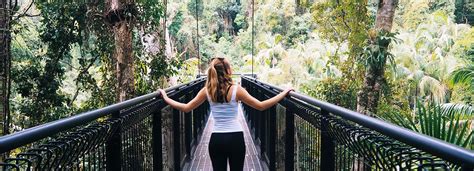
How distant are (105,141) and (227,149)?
3.42 feet

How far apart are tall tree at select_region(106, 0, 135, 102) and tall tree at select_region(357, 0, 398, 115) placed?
362 centimetres

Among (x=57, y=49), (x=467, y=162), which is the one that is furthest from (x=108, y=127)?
(x=57, y=49)

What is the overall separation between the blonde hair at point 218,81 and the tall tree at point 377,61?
14.7ft

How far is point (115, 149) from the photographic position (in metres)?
1.84

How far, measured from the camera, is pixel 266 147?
405 cm

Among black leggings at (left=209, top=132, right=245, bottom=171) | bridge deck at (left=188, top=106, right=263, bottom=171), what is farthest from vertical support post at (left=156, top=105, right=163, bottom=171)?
bridge deck at (left=188, top=106, right=263, bottom=171)

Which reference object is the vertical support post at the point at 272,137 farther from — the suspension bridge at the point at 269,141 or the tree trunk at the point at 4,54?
the tree trunk at the point at 4,54

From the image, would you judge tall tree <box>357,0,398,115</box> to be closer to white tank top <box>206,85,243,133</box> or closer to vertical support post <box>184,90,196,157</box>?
vertical support post <box>184,90,196,157</box>

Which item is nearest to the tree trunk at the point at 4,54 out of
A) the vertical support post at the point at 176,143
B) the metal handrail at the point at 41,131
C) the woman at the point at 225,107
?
the vertical support post at the point at 176,143

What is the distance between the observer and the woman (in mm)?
2512

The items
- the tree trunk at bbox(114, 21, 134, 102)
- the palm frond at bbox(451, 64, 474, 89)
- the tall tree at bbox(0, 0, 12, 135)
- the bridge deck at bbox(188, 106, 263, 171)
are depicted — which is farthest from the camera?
the palm frond at bbox(451, 64, 474, 89)

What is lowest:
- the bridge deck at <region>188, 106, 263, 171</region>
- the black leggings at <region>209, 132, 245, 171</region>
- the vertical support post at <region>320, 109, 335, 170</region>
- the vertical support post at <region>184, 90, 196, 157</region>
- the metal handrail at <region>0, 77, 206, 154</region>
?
the bridge deck at <region>188, 106, 263, 171</region>

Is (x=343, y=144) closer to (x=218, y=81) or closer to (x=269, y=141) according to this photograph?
(x=218, y=81)

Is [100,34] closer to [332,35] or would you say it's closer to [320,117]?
[320,117]
